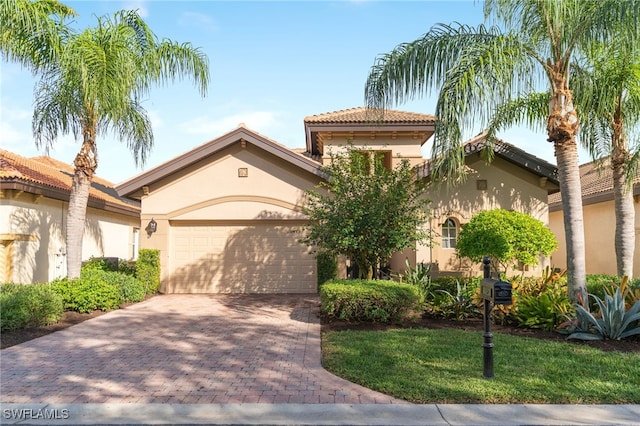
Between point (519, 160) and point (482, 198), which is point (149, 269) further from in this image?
point (519, 160)

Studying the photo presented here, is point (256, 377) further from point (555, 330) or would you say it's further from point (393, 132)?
point (393, 132)

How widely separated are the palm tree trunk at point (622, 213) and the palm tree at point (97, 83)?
11.2 m

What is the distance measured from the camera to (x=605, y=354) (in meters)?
6.96

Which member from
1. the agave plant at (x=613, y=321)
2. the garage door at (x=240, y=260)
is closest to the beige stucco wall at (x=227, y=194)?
the garage door at (x=240, y=260)

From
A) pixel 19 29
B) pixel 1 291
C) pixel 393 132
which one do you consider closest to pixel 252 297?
pixel 1 291

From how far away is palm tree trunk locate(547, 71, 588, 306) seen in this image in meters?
8.70

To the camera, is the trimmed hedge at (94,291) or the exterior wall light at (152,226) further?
the exterior wall light at (152,226)

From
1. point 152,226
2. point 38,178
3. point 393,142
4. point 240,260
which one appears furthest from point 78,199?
point 393,142

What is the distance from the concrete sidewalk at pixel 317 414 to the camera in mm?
4762

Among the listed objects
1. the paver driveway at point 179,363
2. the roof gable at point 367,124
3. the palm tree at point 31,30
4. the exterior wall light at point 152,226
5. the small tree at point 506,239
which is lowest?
the paver driveway at point 179,363

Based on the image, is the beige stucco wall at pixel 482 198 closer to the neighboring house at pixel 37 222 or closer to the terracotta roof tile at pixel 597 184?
the terracotta roof tile at pixel 597 184

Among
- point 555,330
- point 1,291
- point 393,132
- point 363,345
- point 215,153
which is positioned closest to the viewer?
point 363,345

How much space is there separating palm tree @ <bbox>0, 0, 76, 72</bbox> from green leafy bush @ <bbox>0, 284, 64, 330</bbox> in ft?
18.0

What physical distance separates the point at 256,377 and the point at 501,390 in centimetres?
308
